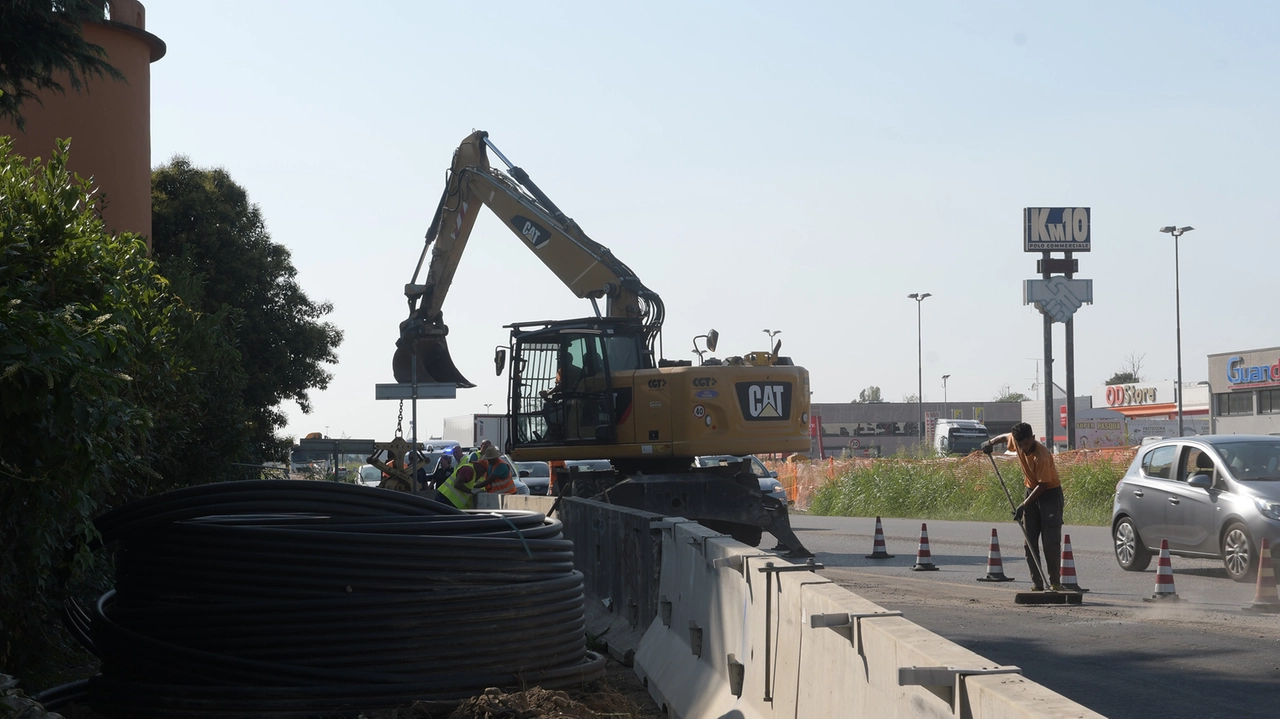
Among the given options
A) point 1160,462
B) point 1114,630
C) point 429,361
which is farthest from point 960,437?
point 1114,630

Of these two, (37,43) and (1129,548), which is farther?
(1129,548)

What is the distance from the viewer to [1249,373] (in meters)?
63.6

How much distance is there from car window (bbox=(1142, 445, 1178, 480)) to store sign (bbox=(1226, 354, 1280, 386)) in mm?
52031

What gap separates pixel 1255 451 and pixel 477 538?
11.1 m

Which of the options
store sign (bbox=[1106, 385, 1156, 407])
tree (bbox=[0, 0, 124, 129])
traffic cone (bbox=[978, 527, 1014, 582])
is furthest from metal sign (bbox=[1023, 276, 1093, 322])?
store sign (bbox=[1106, 385, 1156, 407])

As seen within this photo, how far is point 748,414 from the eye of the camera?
667 inches

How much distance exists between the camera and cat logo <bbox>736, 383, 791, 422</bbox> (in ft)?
55.5

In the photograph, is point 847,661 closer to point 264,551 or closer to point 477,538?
point 477,538

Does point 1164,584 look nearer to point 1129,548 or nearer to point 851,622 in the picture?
point 1129,548

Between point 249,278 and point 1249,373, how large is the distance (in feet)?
176

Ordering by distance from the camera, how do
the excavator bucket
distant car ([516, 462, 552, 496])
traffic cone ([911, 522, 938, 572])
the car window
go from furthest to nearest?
1. distant car ([516, 462, 552, 496])
2. the excavator bucket
3. traffic cone ([911, 522, 938, 572])
4. the car window

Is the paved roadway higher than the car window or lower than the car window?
lower

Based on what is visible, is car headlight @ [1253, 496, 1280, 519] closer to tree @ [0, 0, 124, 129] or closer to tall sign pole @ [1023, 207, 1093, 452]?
tree @ [0, 0, 124, 129]

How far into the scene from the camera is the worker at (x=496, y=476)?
1664 centimetres
